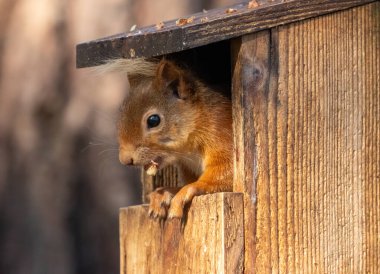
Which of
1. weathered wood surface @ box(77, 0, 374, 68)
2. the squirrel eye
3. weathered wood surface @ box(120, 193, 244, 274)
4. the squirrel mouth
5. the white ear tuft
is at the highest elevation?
weathered wood surface @ box(77, 0, 374, 68)

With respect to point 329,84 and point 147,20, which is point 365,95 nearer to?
point 329,84

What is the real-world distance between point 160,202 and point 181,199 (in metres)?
0.18

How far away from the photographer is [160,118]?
4496 millimetres

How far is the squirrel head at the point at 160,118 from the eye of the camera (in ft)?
14.6

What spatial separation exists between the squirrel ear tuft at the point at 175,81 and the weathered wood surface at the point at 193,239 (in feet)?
Answer: 1.61

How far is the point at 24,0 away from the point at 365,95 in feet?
12.2

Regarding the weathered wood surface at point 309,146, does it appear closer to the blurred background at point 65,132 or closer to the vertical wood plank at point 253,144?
the vertical wood plank at point 253,144

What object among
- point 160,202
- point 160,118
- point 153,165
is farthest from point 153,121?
point 160,202

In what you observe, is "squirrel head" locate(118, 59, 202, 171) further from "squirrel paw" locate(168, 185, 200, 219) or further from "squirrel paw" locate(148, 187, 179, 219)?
"squirrel paw" locate(168, 185, 200, 219)

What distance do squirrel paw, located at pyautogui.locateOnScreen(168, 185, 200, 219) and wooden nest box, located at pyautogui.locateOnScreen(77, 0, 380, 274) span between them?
31mm

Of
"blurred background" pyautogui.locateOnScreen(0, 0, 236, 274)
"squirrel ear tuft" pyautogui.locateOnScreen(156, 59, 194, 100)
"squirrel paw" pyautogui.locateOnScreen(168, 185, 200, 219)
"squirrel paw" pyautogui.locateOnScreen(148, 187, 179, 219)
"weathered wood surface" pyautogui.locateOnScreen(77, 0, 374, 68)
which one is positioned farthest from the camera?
"blurred background" pyautogui.locateOnScreen(0, 0, 236, 274)

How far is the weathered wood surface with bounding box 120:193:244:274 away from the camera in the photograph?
4051 millimetres

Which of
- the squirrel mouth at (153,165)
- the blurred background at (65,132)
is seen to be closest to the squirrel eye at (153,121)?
the squirrel mouth at (153,165)

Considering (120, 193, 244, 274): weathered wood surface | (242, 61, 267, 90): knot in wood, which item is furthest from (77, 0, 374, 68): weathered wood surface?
(120, 193, 244, 274): weathered wood surface
